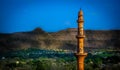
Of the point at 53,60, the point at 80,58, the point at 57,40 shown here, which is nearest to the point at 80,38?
the point at 80,58

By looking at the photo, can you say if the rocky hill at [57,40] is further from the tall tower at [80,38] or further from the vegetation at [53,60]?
the tall tower at [80,38]

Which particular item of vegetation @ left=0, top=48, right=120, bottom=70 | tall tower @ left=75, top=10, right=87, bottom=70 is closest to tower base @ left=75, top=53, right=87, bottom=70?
tall tower @ left=75, top=10, right=87, bottom=70

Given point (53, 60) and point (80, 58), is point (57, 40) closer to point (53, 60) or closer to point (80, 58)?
point (53, 60)

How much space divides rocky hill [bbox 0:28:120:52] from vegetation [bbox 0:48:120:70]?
21 centimetres

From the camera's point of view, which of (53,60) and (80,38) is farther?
(53,60)

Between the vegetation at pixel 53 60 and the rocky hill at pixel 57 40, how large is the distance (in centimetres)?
21

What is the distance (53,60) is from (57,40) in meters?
→ 0.82

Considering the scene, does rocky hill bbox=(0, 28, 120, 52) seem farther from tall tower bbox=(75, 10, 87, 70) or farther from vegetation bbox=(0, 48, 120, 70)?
tall tower bbox=(75, 10, 87, 70)

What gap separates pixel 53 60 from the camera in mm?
12180

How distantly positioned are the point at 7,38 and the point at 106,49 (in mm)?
3731

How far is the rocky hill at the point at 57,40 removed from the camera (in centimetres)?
1167

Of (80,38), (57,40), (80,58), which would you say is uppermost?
(57,40)

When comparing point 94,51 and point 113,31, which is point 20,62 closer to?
point 94,51

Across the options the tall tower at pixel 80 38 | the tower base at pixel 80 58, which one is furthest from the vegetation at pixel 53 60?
the tall tower at pixel 80 38
